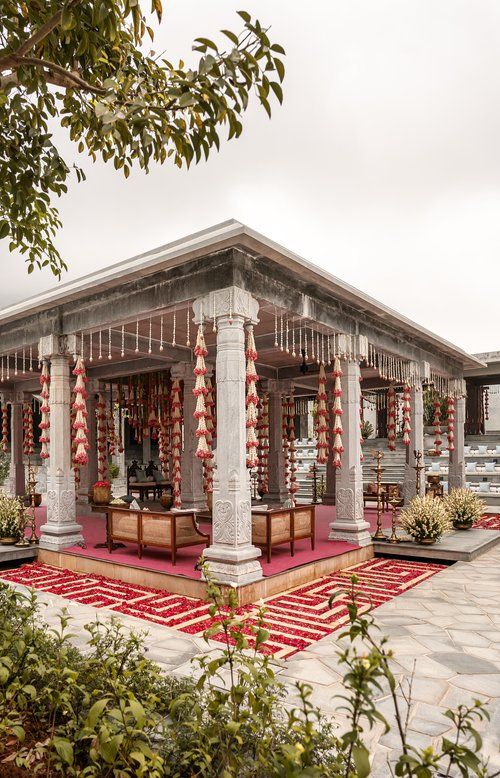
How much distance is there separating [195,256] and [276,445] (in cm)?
994

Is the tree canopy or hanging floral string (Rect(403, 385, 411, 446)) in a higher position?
the tree canopy

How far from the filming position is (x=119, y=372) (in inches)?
582

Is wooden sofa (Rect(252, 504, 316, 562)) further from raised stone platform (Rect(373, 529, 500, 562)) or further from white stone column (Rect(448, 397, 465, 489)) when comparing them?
white stone column (Rect(448, 397, 465, 489))

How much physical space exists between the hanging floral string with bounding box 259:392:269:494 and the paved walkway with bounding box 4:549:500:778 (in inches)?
331

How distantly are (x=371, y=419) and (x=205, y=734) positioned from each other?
116 feet

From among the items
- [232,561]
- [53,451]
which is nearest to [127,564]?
[232,561]

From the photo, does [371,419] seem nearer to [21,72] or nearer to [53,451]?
[53,451]

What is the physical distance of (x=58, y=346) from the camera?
393 inches

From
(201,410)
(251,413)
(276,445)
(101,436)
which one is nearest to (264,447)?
(276,445)

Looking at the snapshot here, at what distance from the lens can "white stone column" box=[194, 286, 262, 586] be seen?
7070mm

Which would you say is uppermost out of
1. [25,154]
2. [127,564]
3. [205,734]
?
[25,154]

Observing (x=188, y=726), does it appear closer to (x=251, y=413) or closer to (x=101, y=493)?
(x=251, y=413)

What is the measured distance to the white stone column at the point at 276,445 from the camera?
1631 cm

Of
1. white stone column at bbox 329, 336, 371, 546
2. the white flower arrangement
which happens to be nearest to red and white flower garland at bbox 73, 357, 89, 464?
the white flower arrangement
